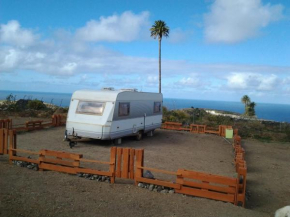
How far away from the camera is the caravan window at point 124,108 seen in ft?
42.5

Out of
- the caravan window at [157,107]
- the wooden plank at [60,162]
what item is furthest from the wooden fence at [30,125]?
the wooden plank at [60,162]

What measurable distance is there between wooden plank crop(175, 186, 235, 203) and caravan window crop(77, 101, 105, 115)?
6.66 meters

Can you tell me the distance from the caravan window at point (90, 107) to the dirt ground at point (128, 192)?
1.65 meters

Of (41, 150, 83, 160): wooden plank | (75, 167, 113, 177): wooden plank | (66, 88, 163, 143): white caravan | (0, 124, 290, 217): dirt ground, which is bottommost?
(0, 124, 290, 217): dirt ground

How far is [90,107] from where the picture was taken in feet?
42.1

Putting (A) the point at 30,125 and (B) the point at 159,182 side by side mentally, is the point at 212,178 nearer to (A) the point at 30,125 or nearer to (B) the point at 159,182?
(B) the point at 159,182

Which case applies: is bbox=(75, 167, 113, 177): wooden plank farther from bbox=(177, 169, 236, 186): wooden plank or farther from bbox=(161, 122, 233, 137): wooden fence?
bbox=(161, 122, 233, 137): wooden fence

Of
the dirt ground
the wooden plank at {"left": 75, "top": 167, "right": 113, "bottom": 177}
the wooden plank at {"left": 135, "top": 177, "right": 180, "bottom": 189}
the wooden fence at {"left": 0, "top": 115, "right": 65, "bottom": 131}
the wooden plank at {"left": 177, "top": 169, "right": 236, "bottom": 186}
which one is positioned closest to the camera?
the dirt ground

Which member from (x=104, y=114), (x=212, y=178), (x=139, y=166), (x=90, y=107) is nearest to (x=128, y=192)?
(x=139, y=166)

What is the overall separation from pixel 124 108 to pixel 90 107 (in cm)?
157

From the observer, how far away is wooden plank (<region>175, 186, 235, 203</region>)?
252 inches

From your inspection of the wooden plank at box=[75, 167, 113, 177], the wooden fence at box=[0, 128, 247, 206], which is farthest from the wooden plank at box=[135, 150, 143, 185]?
the wooden plank at box=[75, 167, 113, 177]

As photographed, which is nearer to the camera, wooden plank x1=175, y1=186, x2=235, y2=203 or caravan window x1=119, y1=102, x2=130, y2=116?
wooden plank x1=175, y1=186, x2=235, y2=203

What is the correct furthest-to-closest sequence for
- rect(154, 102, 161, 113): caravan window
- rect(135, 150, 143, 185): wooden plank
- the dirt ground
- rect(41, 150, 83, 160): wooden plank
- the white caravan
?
rect(154, 102, 161, 113): caravan window → the white caravan → rect(41, 150, 83, 160): wooden plank → rect(135, 150, 143, 185): wooden plank → the dirt ground
